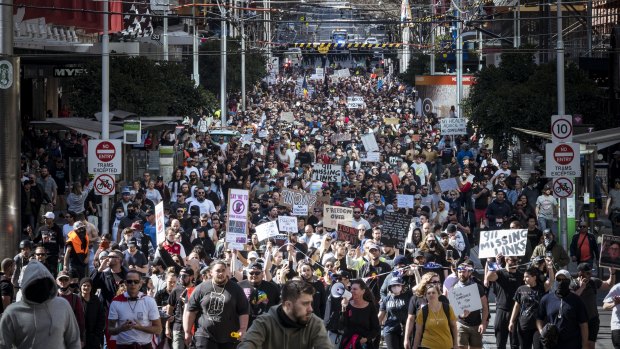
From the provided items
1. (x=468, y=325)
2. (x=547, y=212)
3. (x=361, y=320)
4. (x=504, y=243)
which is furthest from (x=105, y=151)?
(x=361, y=320)

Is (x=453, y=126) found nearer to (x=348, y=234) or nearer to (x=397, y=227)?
(x=397, y=227)

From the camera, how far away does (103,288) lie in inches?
579

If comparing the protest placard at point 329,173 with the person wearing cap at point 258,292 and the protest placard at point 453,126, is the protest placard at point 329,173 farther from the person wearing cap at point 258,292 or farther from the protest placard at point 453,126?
the person wearing cap at point 258,292

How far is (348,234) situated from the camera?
20.4m

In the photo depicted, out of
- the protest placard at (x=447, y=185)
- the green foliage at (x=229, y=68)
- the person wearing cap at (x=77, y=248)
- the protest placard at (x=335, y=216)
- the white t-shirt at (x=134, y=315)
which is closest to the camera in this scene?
the white t-shirt at (x=134, y=315)

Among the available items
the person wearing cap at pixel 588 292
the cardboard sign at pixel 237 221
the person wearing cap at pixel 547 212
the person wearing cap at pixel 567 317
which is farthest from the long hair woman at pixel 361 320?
the person wearing cap at pixel 547 212

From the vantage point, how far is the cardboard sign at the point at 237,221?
1883 cm

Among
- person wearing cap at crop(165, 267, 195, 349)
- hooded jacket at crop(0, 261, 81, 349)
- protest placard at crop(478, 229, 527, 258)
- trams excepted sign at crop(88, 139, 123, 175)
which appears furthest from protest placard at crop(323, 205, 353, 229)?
hooded jacket at crop(0, 261, 81, 349)

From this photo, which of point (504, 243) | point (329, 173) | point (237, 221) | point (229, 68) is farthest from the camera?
point (229, 68)

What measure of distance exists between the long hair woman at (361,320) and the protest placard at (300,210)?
1231cm

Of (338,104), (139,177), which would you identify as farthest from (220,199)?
(338,104)

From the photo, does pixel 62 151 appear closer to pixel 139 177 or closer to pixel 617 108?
pixel 139 177

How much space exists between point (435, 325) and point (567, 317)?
145cm

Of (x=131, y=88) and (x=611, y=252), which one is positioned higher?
(x=131, y=88)
